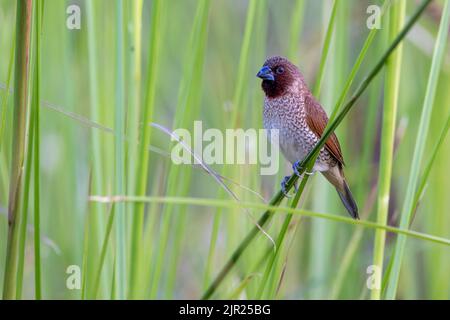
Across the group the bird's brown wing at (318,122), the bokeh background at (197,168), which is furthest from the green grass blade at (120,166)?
the bird's brown wing at (318,122)

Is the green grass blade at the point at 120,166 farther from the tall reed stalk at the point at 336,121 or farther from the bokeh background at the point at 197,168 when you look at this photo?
the tall reed stalk at the point at 336,121

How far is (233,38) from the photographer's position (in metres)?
2.77

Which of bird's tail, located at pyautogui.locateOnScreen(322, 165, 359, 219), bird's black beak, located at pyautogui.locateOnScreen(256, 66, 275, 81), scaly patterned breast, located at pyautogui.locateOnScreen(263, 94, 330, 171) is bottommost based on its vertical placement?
bird's tail, located at pyautogui.locateOnScreen(322, 165, 359, 219)

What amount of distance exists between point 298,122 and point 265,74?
25cm

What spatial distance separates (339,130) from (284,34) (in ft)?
1.77

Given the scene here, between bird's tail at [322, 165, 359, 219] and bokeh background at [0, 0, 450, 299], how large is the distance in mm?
34

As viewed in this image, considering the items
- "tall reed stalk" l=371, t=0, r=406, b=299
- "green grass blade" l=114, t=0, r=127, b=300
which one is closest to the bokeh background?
"green grass blade" l=114, t=0, r=127, b=300

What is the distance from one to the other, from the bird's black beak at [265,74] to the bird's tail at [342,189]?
393 millimetres

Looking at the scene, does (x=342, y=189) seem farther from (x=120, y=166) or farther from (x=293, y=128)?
(x=120, y=166)

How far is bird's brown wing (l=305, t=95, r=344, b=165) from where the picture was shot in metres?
2.29

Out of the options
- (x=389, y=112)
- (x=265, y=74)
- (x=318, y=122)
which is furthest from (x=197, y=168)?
(x=318, y=122)

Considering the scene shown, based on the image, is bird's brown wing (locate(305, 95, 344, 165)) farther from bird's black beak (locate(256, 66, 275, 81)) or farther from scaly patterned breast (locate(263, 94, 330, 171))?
bird's black beak (locate(256, 66, 275, 81))

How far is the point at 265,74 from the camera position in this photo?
2.21 metres
